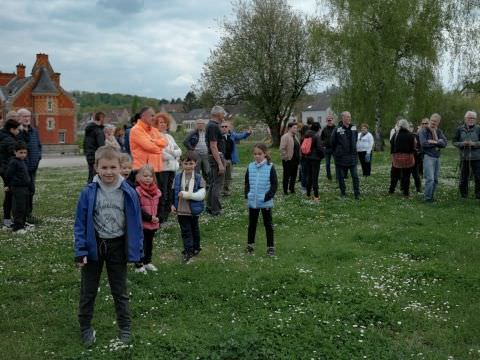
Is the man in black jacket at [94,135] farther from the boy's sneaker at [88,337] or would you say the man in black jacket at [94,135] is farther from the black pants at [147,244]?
the boy's sneaker at [88,337]

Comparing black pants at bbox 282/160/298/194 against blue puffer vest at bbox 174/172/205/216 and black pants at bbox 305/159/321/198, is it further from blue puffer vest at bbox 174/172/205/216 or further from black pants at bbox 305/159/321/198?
blue puffer vest at bbox 174/172/205/216

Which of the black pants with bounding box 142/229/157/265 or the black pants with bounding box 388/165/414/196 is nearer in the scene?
the black pants with bounding box 142/229/157/265

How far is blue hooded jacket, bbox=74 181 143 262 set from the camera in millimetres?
5484

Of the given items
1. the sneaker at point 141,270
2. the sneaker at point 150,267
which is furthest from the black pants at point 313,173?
the sneaker at point 141,270

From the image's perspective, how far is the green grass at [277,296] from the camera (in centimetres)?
541

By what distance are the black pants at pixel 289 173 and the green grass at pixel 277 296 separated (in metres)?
4.37

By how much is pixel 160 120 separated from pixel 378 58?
2767 centimetres

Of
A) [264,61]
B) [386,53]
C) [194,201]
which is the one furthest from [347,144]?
[264,61]

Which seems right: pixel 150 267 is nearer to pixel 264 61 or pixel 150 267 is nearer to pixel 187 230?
pixel 187 230

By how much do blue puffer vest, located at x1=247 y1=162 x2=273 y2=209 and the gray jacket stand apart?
707 cm

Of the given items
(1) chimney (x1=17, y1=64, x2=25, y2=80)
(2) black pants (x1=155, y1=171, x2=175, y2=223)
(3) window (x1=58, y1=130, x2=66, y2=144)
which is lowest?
(2) black pants (x1=155, y1=171, x2=175, y2=223)

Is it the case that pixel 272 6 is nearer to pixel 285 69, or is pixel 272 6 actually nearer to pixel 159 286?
pixel 285 69

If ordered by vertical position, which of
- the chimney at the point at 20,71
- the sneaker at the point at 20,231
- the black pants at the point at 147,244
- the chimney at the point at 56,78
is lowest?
the sneaker at the point at 20,231

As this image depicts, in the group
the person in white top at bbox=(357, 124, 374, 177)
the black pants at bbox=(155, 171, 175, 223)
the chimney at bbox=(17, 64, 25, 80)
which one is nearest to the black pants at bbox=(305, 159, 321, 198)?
the black pants at bbox=(155, 171, 175, 223)
